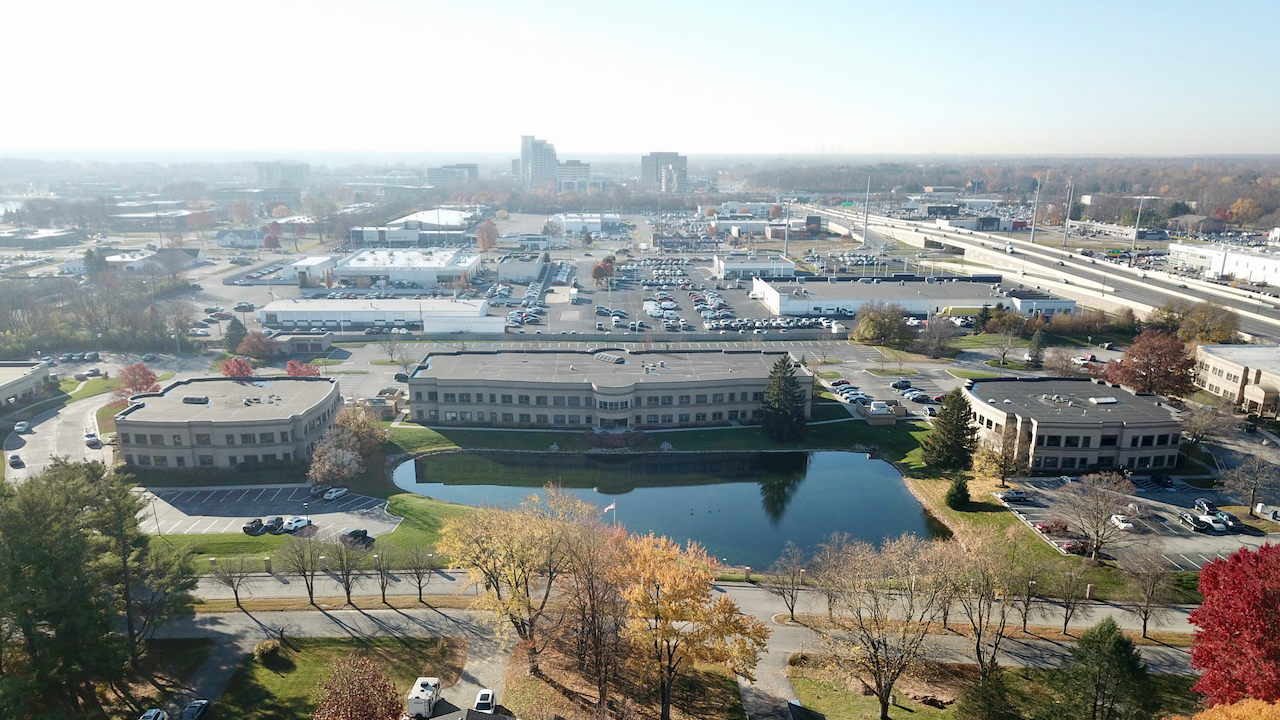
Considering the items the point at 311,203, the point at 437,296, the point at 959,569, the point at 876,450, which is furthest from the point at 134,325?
the point at 311,203

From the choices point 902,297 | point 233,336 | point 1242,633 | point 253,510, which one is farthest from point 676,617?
point 902,297

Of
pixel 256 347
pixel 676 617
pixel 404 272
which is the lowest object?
pixel 256 347

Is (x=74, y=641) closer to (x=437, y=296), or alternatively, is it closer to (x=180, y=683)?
(x=180, y=683)

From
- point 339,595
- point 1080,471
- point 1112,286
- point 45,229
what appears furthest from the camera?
point 45,229

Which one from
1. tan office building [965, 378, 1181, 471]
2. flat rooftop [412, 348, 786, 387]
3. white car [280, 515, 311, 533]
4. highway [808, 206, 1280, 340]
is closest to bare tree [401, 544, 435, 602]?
white car [280, 515, 311, 533]

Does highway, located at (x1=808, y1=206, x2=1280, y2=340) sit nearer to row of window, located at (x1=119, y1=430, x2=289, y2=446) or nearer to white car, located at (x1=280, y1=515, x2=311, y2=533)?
white car, located at (x1=280, y1=515, x2=311, y2=533)

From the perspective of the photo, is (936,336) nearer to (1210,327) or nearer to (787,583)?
(1210,327)
